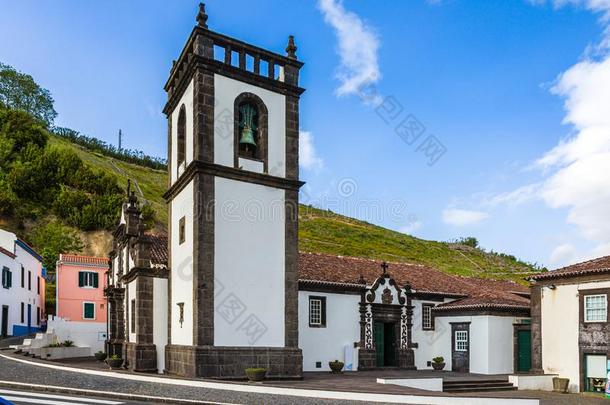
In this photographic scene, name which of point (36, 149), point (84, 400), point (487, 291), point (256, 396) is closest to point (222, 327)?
point (256, 396)

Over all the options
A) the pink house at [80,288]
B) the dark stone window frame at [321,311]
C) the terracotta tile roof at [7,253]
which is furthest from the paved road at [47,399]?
the pink house at [80,288]

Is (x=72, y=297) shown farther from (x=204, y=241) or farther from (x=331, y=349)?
(x=204, y=241)

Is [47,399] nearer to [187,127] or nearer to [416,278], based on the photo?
[187,127]

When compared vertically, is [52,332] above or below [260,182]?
below

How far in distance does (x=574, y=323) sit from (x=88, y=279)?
3083 centimetres

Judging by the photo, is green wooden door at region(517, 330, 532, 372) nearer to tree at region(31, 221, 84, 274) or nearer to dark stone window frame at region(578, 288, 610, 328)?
dark stone window frame at region(578, 288, 610, 328)

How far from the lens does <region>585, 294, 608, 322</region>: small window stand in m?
21.2

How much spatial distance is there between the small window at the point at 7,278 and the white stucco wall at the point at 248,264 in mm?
19614

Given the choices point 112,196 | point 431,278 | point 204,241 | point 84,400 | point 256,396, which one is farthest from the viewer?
point 112,196

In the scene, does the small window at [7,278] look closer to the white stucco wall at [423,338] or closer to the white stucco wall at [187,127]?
the white stucco wall at [187,127]

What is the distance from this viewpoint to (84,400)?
13164mm

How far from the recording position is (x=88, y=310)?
1561 inches

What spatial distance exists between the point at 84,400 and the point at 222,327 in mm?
5795

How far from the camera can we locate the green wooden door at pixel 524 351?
86.5ft
